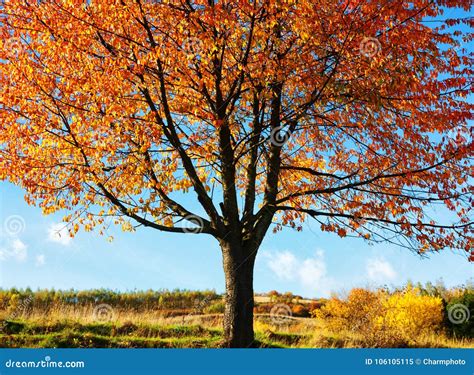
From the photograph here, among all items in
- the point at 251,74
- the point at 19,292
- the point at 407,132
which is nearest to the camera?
the point at 251,74

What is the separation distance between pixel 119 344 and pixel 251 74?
303 inches

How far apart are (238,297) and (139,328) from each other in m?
4.21

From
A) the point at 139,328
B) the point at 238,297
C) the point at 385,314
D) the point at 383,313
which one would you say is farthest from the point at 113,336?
the point at 385,314

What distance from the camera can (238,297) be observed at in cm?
1218

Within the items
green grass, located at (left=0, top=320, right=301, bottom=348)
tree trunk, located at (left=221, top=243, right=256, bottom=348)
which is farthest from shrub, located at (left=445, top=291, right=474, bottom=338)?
tree trunk, located at (left=221, top=243, right=256, bottom=348)

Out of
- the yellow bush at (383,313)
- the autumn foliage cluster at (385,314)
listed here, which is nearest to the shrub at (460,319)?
the autumn foliage cluster at (385,314)

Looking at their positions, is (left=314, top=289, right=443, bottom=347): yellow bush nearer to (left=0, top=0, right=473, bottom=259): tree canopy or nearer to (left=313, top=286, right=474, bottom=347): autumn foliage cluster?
(left=313, top=286, right=474, bottom=347): autumn foliage cluster

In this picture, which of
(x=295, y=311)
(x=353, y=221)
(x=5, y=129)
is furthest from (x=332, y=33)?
(x=295, y=311)

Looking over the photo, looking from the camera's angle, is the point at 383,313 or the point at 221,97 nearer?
the point at 221,97

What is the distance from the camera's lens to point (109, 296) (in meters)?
21.1

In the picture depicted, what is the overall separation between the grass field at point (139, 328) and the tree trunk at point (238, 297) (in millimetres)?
512

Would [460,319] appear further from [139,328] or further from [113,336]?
[113,336]

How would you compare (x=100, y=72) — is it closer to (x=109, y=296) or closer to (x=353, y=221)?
(x=353, y=221)

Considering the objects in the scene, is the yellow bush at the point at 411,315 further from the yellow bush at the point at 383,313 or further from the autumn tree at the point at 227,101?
the autumn tree at the point at 227,101
